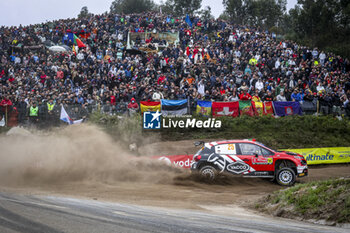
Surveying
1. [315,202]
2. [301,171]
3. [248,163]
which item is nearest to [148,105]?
[248,163]

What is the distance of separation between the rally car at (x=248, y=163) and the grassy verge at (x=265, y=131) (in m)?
6.99

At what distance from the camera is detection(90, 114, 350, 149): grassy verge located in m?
20.9

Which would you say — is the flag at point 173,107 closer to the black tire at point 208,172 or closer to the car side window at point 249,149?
the car side window at point 249,149

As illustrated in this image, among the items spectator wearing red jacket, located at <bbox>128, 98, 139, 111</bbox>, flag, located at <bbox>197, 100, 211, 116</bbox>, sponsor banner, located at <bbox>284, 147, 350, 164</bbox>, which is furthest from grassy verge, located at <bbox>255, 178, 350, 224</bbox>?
spectator wearing red jacket, located at <bbox>128, 98, 139, 111</bbox>

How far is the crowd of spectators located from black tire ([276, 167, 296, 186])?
8494 millimetres

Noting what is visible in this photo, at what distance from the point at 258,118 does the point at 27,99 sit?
1334cm

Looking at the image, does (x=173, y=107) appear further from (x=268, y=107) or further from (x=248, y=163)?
A: (x=248, y=163)

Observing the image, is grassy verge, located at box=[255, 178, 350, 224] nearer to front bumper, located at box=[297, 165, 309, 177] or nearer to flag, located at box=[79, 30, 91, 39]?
front bumper, located at box=[297, 165, 309, 177]

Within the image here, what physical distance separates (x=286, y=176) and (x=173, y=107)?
8.90 m

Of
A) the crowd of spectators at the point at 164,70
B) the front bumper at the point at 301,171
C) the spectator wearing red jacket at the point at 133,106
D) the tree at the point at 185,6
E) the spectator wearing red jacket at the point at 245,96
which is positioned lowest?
the front bumper at the point at 301,171

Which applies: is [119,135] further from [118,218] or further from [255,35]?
[255,35]

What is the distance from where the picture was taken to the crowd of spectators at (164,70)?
74.3 feet

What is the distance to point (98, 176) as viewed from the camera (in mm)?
14195

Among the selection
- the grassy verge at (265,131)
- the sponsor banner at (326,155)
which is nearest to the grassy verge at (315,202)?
the sponsor banner at (326,155)
